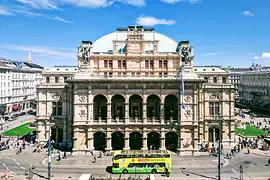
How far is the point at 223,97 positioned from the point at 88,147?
114 ft

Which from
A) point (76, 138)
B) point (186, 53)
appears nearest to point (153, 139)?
point (76, 138)

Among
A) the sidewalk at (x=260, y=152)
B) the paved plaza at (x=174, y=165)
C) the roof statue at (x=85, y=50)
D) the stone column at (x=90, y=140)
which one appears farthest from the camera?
the roof statue at (x=85, y=50)

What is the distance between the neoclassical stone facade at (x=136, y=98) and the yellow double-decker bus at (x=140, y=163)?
43.6 ft

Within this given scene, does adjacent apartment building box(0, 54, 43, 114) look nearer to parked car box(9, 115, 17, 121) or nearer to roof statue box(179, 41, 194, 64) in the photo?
parked car box(9, 115, 17, 121)

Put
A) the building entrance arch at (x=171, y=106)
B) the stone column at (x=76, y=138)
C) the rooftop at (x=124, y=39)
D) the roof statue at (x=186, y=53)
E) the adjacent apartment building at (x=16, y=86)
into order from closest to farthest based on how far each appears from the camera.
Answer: the stone column at (x=76, y=138), the roof statue at (x=186, y=53), the building entrance arch at (x=171, y=106), the rooftop at (x=124, y=39), the adjacent apartment building at (x=16, y=86)

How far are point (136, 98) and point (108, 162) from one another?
1630cm

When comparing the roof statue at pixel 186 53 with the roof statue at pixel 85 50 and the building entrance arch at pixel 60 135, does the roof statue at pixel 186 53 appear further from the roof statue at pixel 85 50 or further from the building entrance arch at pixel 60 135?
the building entrance arch at pixel 60 135

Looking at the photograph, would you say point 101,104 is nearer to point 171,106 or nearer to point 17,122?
point 171,106

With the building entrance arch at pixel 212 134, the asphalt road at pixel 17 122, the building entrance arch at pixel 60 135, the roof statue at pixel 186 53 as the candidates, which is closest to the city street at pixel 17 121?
the asphalt road at pixel 17 122

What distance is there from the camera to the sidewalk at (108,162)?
167 ft

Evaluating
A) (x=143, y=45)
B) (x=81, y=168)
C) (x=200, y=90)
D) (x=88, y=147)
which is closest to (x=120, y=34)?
(x=143, y=45)

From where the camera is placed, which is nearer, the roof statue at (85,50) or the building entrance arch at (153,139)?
the roof statue at (85,50)

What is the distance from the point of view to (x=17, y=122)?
9906 centimetres

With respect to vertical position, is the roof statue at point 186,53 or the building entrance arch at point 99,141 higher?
the roof statue at point 186,53
